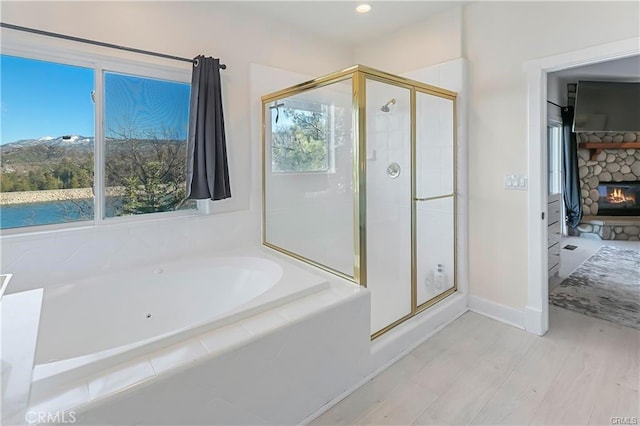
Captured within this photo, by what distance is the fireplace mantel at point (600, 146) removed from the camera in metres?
5.41

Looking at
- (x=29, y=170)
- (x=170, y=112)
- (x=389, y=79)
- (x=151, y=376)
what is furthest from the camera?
(x=170, y=112)

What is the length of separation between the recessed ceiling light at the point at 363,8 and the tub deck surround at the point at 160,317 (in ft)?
7.30

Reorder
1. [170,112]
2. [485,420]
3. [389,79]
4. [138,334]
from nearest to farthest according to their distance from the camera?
[485,420]
[138,334]
[389,79]
[170,112]

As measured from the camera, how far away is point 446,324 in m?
2.71

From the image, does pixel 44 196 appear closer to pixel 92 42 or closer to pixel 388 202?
pixel 92 42

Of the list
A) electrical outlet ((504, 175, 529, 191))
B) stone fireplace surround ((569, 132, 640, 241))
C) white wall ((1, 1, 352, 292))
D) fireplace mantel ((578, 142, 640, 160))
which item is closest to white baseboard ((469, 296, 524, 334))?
electrical outlet ((504, 175, 529, 191))

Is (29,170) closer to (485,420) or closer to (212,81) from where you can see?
(212,81)

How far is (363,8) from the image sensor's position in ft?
9.30

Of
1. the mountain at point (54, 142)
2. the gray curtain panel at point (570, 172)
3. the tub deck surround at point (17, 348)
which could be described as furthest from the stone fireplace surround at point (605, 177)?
the tub deck surround at point (17, 348)

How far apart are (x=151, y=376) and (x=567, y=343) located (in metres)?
2.71

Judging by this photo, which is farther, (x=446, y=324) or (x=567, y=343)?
(x=446, y=324)

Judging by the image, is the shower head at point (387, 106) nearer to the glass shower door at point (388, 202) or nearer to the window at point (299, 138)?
the glass shower door at point (388, 202)

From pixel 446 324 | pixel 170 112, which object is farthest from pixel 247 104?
pixel 446 324

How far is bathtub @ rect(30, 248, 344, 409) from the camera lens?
147 centimetres
